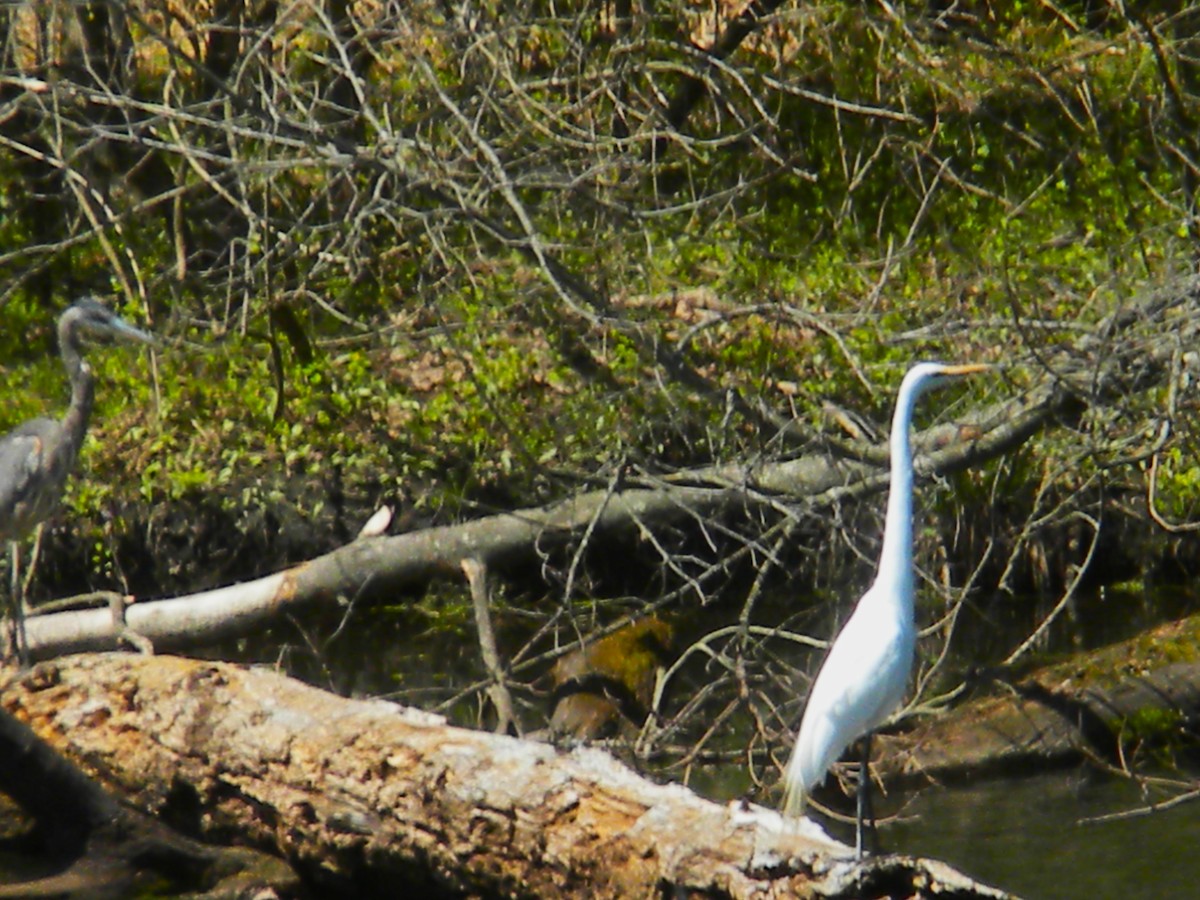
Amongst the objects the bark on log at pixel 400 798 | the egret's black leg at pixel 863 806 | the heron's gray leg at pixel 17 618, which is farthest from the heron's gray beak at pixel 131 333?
the egret's black leg at pixel 863 806

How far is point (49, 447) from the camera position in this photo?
6.30 meters

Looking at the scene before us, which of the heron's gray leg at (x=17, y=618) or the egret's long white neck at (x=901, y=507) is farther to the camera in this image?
the heron's gray leg at (x=17, y=618)

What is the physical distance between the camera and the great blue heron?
6180 mm

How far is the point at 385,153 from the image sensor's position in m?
6.15

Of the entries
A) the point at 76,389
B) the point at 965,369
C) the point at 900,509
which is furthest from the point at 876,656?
the point at 76,389

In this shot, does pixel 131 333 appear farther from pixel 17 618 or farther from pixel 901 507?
pixel 901 507

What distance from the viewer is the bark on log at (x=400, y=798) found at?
3488 millimetres

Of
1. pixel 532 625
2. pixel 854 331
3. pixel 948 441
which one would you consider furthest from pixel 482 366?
pixel 948 441

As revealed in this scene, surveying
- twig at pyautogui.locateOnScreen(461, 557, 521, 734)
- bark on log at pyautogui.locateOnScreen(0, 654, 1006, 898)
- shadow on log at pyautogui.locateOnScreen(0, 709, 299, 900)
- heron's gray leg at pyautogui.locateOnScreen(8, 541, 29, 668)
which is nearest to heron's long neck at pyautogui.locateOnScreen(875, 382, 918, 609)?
bark on log at pyautogui.locateOnScreen(0, 654, 1006, 898)

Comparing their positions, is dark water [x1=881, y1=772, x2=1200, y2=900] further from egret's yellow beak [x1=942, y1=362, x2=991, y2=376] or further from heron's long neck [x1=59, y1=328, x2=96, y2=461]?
heron's long neck [x1=59, y1=328, x2=96, y2=461]

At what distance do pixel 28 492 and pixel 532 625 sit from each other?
327 cm

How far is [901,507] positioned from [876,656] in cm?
40

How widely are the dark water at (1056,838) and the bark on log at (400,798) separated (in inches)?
89.9

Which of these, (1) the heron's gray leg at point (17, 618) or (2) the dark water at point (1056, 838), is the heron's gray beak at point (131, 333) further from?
(2) the dark water at point (1056, 838)
